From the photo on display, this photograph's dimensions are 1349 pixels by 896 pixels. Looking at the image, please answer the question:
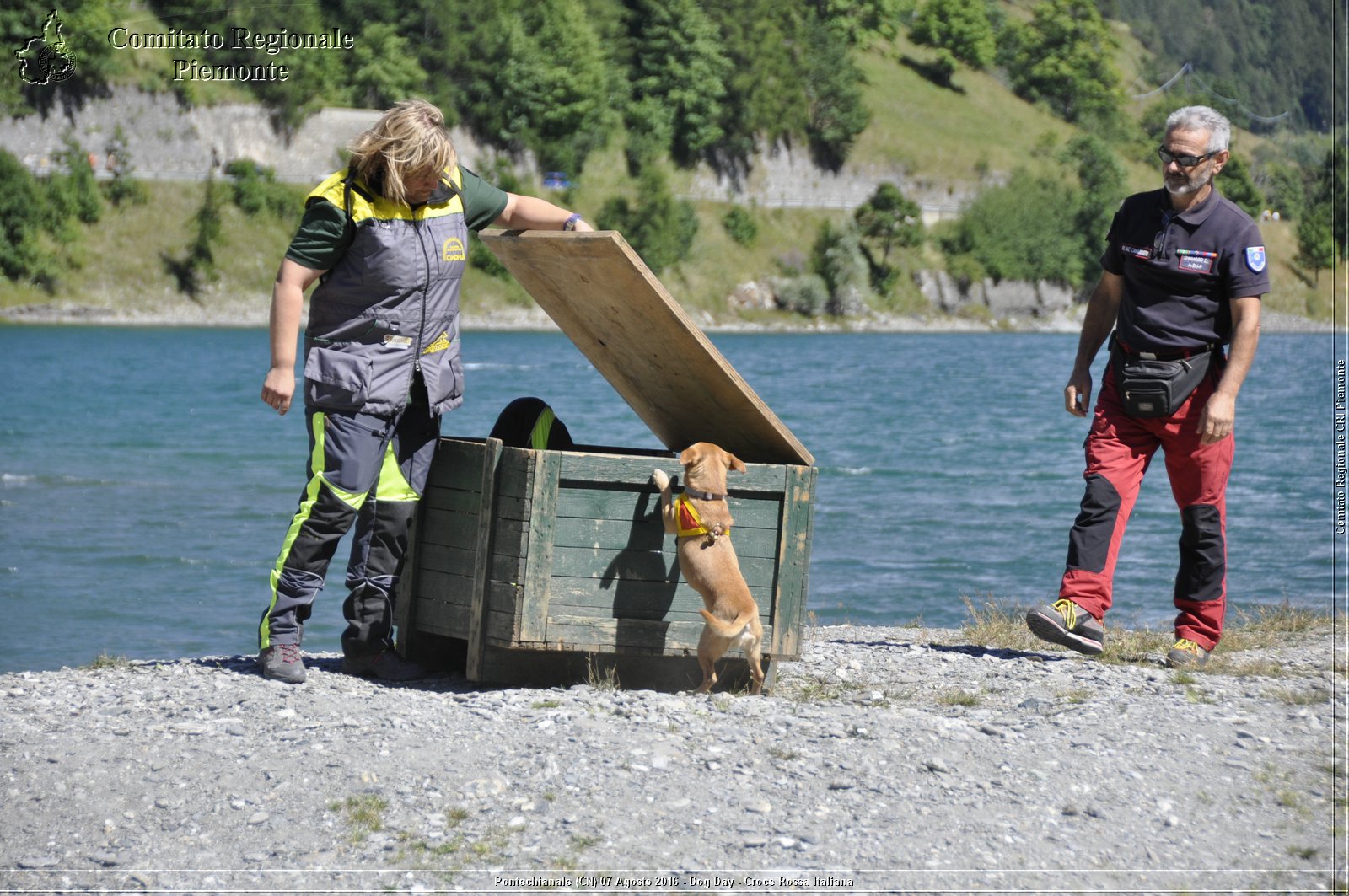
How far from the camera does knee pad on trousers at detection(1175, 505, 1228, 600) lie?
6945 mm

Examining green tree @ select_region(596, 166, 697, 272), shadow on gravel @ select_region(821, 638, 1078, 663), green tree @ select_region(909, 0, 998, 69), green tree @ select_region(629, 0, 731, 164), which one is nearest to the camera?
shadow on gravel @ select_region(821, 638, 1078, 663)

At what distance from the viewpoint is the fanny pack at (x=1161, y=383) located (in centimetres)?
669

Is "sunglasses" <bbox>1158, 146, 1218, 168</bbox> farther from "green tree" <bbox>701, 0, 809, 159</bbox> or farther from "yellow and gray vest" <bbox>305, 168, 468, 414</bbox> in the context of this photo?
"green tree" <bbox>701, 0, 809, 159</bbox>

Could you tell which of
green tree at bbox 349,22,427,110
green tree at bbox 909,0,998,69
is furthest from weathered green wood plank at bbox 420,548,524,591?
green tree at bbox 909,0,998,69

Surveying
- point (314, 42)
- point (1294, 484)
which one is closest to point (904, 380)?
point (1294, 484)

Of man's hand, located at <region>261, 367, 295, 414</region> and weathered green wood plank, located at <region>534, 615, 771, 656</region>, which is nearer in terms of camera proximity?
man's hand, located at <region>261, 367, 295, 414</region>

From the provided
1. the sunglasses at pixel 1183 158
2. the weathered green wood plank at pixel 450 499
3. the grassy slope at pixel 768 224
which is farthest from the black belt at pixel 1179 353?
the grassy slope at pixel 768 224

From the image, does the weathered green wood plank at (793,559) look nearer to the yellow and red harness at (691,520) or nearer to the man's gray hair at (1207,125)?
the yellow and red harness at (691,520)

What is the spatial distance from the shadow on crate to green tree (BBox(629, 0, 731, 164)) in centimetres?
11193

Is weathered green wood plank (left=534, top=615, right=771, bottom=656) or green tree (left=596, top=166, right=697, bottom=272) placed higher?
green tree (left=596, top=166, right=697, bottom=272)

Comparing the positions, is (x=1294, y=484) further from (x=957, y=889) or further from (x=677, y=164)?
(x=677, y=164)

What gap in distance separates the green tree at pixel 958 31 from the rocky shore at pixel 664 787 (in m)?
157

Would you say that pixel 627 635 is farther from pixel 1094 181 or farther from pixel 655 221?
pixel 1094 181

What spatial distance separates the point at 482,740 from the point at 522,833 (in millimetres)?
924
